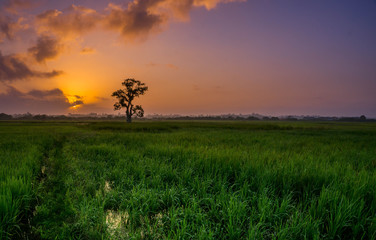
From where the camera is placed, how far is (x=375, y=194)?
3.95 m

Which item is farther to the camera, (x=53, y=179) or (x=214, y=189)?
(x=53, y=179)

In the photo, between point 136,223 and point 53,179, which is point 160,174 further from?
point 53,179

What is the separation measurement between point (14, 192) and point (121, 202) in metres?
2.56

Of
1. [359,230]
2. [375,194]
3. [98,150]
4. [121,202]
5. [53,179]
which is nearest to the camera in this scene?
[359,230]

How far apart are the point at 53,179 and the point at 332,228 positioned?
812cm

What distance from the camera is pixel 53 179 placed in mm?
6305

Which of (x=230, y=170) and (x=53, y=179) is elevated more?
(x=230, y=170)

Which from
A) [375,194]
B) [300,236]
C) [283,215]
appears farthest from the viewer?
[375,194]

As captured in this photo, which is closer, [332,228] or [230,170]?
[332,228]

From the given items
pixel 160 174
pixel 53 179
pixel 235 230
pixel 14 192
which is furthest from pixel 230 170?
pixel 53 179

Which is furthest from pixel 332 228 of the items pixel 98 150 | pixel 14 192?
pixel 98 150

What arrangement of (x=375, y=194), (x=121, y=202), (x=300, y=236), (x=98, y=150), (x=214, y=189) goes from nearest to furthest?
(x=300, y=236) → (x=375, y=194) → (x=121, y=202) → (x=214, y=189) → (x=98, y=150)

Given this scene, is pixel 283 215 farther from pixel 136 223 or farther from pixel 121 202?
pixel 121 202

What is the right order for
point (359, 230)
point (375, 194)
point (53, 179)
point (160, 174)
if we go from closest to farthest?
point (359, 230) → point (375, 194) → point (160, 174) → point (53, 179)
